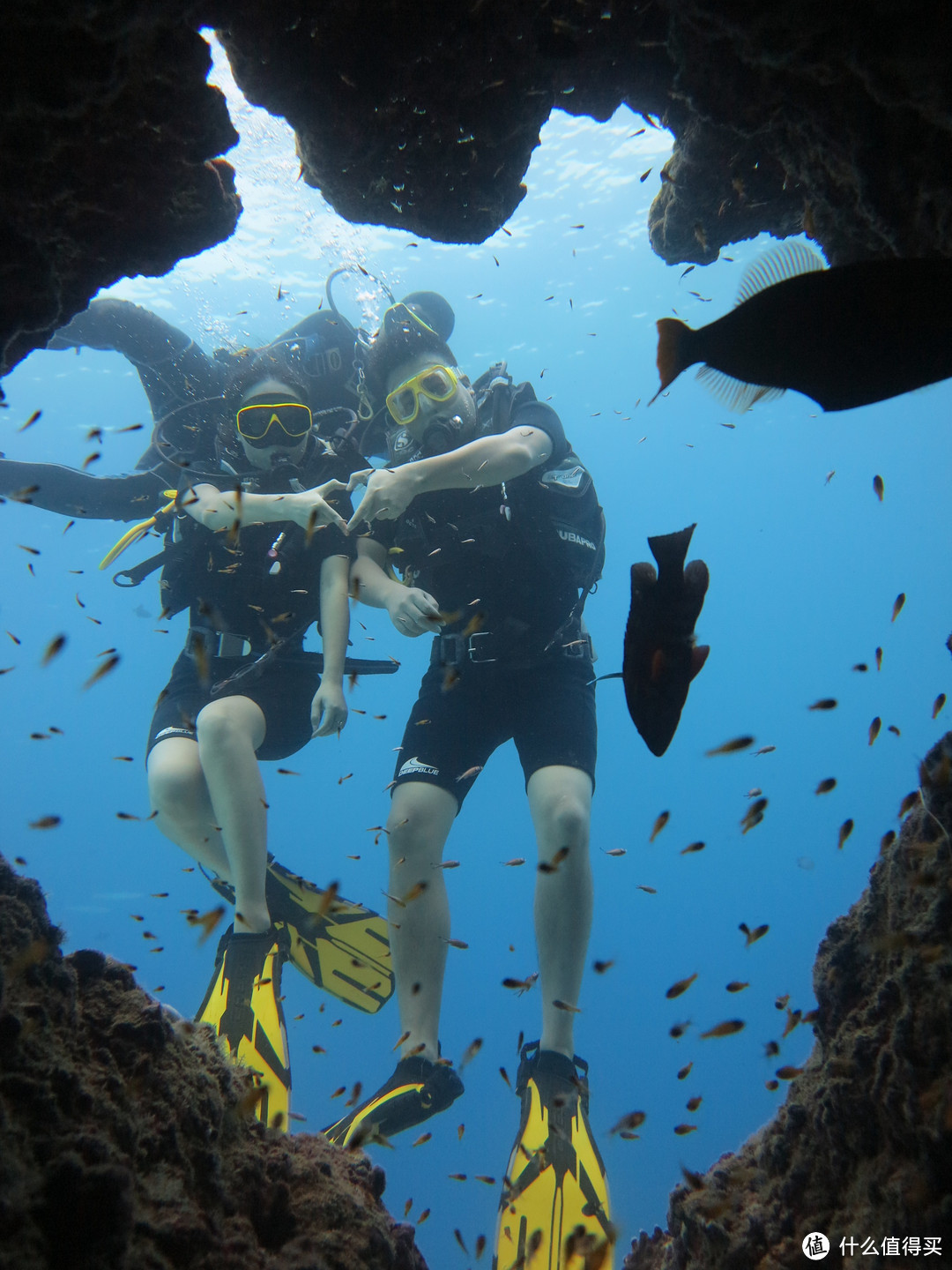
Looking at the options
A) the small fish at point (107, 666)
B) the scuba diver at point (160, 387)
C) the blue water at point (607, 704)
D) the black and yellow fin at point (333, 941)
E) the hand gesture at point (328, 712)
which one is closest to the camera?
the small fish at point (107, 666)

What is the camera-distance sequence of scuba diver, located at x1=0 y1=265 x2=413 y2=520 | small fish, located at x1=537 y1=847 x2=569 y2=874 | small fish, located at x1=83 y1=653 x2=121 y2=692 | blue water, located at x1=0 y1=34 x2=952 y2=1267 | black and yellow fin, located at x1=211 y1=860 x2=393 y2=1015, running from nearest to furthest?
small fish, located at x1=537 y1=847 x2=569 y2=874 → small fish, located at x1=83 y1=653 x2=121 y2=692 → black and yellow fin, located at x1=211 y1=860 x2=393 y2=1015 → scuba diver, located at x1=0 y1=265 x2=413 y2=520 → blue water, located at x1=0 y1=34 x2=952 y2=1267

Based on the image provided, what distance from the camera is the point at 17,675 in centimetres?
4616

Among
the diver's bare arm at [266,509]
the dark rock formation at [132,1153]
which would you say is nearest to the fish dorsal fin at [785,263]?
the dark rock formation at [132,1153]

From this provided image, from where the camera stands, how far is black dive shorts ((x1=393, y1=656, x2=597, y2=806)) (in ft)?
13.4

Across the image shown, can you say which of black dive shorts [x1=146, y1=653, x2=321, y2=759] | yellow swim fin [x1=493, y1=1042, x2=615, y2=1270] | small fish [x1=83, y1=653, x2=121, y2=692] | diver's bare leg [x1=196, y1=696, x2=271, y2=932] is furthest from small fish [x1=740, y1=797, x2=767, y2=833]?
black dive shorts [x1=146, y1=653, x2=321, y2=759]

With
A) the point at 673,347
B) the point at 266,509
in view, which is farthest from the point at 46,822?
the point at 673,347

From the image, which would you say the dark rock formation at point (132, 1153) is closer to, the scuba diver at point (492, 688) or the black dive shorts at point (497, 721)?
the scuba diver at point (492, 688)

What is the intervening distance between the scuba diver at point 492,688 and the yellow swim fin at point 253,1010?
0.45 m

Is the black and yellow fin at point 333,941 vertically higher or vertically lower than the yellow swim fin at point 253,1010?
higher

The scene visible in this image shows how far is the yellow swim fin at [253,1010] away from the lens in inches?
134

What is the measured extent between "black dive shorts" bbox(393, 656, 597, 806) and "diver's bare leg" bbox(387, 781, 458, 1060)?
7.4 inches

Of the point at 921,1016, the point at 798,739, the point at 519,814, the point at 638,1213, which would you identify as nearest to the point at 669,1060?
the point at 638,1213

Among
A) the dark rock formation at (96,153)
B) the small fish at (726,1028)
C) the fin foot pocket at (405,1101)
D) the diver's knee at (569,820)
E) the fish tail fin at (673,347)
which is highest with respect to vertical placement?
the dark rock formation at (96,153)

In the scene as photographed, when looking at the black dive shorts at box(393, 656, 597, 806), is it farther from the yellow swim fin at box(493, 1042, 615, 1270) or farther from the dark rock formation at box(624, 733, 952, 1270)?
the dark rock formation at box(624, 733, 952, 1270)
